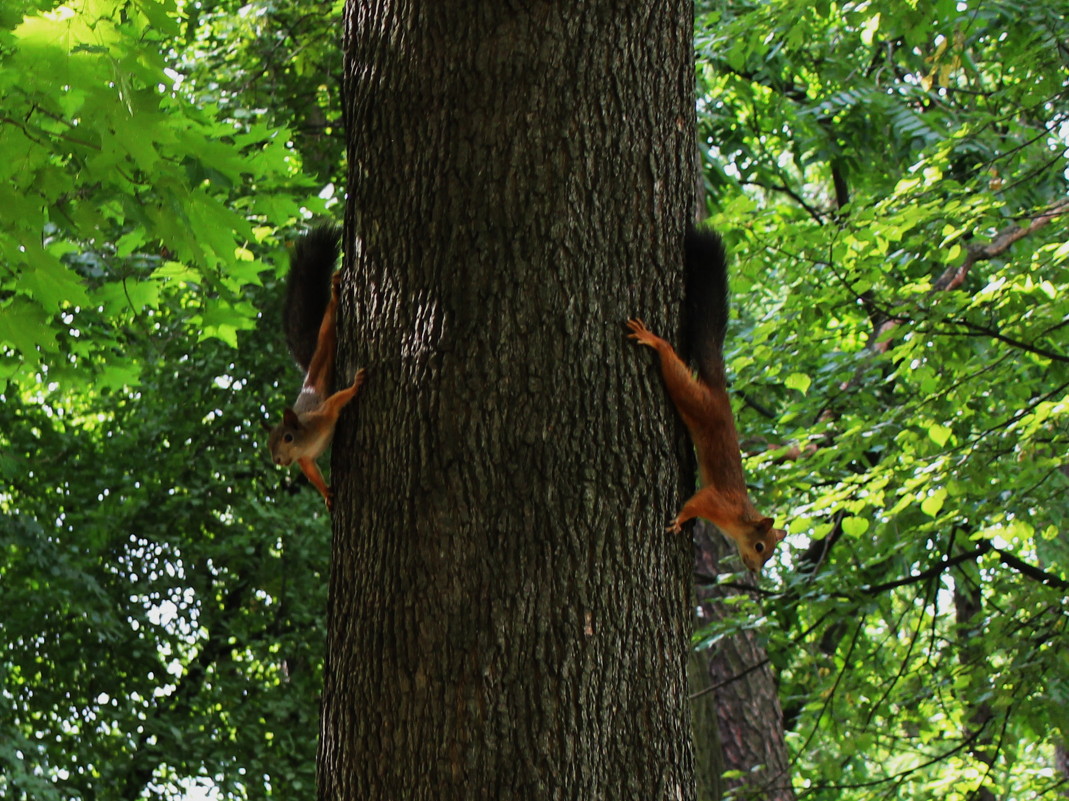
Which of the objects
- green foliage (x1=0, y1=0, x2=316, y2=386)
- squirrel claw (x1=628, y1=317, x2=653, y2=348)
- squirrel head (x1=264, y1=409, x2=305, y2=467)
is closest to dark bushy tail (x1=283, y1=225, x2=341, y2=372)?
squirrel head (x1=264, y1=409, x2=305, y2=467)

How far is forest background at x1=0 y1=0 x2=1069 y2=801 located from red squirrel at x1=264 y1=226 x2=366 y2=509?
1.35ft

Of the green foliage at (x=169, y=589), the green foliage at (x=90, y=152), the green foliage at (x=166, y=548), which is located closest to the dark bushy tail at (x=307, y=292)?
the green foliage at (x=90, y=152)

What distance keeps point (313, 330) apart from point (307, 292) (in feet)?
0.36

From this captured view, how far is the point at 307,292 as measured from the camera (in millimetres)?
2650

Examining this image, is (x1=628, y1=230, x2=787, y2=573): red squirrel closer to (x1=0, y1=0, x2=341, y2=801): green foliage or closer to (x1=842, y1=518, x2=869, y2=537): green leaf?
(x1=842, y1=518, x2=869, y2=537): green leaf

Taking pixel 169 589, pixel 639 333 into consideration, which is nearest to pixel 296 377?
pixel 169 589

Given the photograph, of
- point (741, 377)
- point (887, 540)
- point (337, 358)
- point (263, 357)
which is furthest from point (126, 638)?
point (337, 358)

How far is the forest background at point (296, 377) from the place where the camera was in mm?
3045

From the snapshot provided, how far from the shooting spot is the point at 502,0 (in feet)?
6.77

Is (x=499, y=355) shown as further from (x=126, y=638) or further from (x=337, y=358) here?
(x=126, y=638)

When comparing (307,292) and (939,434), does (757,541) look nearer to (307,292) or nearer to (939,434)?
(939,434)

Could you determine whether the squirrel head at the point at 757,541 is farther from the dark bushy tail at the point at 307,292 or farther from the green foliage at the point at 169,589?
the green foliage at the point at 169,589

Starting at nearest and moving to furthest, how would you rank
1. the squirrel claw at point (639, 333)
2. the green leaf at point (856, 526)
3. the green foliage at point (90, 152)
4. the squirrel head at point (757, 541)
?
the squirrel claw at point (639, 333)
the green foliage at point (90, 152)
the squirrel head at point (757, 541)
the green leaf at point (856, 526)

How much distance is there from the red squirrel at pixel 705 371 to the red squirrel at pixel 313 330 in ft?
2.41
